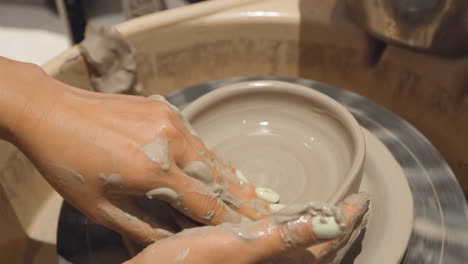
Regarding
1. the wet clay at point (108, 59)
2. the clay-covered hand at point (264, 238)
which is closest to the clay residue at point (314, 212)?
the clay-covered hand at point (264, 238)

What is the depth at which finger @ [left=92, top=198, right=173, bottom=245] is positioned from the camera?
2.50 feet

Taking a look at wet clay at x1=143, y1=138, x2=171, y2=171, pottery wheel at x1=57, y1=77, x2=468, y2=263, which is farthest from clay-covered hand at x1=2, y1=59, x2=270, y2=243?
pottery wheel at x1=57, y1=77, x2=468, y2=263

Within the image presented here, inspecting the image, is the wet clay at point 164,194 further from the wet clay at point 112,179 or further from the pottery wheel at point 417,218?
the pottery wheel at point 417,218

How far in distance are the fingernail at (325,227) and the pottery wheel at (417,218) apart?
1.22 feet

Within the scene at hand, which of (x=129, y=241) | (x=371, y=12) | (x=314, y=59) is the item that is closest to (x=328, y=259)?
(x=129, y=241)

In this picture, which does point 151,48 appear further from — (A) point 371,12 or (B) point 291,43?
(A) point 371,12

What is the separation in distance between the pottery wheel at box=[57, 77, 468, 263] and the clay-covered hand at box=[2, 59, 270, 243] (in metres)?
0.23

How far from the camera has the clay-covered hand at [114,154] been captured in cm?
71

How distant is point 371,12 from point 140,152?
915 millimetres

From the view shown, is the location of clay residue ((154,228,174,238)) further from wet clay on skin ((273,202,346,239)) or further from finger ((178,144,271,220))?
wet clay on skin ((273,202,346,239))

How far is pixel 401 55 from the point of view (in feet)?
4.67

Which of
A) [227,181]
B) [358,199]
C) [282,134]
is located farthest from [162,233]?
[282,134]

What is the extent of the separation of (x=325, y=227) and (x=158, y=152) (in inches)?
11.9

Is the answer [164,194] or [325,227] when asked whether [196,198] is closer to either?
[164,194]
